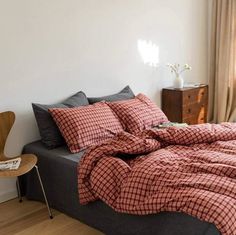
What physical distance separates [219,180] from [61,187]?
4.02ft

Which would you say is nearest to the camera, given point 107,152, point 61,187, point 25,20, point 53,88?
point 107,152

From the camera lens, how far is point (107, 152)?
2244 mm

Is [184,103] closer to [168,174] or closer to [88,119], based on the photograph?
[88,119]

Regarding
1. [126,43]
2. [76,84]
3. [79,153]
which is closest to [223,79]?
[126,43]

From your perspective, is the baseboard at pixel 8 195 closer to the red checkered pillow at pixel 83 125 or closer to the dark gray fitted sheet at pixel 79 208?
the dark gray fitted sheet at pixel 79 208

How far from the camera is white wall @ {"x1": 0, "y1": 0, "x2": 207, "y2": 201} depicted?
2808 millimetres

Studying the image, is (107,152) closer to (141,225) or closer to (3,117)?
(141,225)

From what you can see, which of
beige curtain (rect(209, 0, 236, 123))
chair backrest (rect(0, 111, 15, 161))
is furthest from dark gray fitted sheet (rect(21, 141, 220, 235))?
beige curtain (rect(209, 0, 236, 123))

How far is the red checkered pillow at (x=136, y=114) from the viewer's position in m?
3.09

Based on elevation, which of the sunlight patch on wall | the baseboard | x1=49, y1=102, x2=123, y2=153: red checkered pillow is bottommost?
the baseboard

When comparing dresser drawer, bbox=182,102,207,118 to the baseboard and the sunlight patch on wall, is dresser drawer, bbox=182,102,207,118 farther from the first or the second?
the baseboard

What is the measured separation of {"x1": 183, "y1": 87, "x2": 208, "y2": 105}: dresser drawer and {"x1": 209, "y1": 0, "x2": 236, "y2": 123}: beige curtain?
0.52 meters

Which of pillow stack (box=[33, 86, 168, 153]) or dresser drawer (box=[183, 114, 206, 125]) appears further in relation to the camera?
dresser drawer (box=[183, 114, 206, 125])

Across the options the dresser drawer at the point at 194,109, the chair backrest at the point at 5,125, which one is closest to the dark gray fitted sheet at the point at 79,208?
the chair backrest at the point at 5,125
